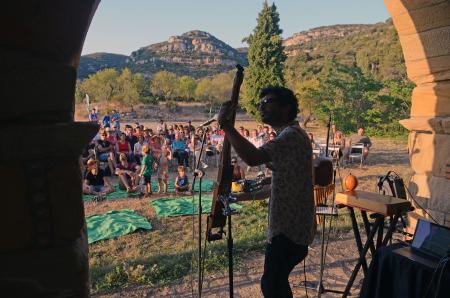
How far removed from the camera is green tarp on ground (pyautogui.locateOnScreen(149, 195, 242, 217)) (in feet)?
23.7

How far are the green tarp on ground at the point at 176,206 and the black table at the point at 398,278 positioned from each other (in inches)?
179

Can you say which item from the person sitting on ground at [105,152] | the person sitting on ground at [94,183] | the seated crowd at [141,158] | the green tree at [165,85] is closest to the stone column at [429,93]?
the seated crowd at [141,158]

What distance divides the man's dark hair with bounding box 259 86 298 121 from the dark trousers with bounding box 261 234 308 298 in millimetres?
814

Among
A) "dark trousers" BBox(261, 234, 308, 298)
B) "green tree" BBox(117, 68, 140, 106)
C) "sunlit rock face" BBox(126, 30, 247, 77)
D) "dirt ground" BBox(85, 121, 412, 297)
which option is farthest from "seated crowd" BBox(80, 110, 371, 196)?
"sunlit rock face" BBox(126, 30, 247, 77)

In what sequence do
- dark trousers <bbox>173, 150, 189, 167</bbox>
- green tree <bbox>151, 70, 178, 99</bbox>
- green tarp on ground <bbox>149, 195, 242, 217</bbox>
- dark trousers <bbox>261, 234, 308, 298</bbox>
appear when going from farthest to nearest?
green tree <bbox>151, 70, 178, 99</bbox>
dark trousers <bbox>173, 150, 189, 167</bbox>
green tarp on ground <bbox>149, 195, 242, 217</bbox>
dark trousers <bbox>261, 234, 308, 298</bbox>

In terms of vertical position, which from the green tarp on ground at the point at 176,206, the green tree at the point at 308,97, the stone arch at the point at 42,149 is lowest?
the green tarp on ground at the point at 176,206

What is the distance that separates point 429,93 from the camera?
12.9ft

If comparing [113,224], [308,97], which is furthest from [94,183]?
[308,97]

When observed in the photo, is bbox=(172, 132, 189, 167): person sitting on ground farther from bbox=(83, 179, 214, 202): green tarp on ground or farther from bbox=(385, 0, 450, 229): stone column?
bbox=(385, 0, 450, 229): stone column

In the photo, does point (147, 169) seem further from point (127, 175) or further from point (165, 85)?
point (165, 85)

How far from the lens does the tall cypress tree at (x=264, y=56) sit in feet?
94.8

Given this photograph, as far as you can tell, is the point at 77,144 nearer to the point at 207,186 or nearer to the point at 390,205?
the point at 390,205

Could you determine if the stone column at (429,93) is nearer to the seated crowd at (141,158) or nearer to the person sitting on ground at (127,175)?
the seated crowd at (141,158)

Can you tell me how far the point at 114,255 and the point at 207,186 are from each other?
505 cm
